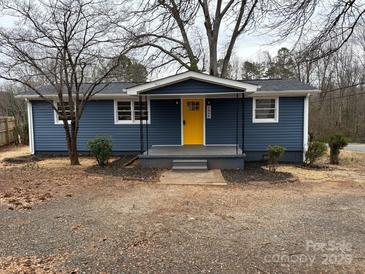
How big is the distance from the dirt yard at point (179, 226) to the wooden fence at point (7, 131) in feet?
35.5

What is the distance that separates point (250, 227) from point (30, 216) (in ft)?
11.6

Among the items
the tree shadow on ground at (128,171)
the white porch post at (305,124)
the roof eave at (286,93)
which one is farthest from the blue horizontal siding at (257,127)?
the tree shadow on ground at (128,171)

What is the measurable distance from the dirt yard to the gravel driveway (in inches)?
0.5

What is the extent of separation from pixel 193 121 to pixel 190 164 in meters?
2.90

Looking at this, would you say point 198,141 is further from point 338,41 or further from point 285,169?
point 338,41

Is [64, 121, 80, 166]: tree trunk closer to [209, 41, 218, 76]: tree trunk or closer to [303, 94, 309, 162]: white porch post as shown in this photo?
[303, 94, 309, 162]: white porch post

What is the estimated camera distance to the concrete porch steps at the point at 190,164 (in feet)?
28.9

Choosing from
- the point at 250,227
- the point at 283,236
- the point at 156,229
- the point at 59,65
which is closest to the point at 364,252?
the point at 283,236

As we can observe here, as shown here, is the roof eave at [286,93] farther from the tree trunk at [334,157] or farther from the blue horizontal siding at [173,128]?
the tree trunk at [334,157]

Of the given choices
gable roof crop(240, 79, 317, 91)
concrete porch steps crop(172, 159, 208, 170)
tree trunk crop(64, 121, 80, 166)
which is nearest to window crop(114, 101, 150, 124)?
tree trunk crop(64, 121, 80, 166)

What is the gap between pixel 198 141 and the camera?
11.5 m

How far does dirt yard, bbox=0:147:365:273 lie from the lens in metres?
3.10

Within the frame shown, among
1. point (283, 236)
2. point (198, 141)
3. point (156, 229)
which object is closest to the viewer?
point (283, 236)

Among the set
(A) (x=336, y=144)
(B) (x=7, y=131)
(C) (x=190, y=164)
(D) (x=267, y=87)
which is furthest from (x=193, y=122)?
(B) (x=7, y=131)
